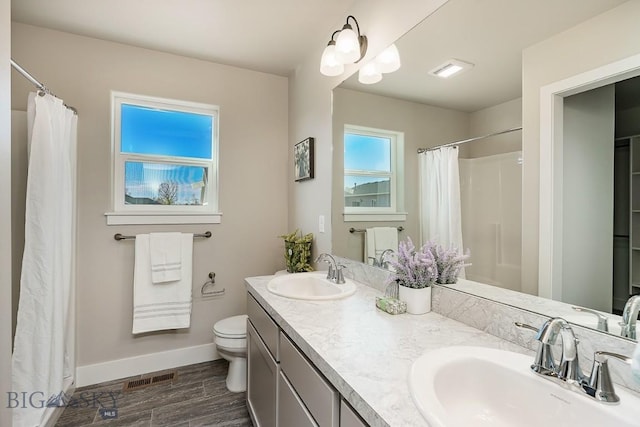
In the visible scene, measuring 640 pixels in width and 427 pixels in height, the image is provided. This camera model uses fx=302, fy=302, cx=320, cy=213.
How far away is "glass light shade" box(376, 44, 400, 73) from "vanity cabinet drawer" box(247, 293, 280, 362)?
1.34m

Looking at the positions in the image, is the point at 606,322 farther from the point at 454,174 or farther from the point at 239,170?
the point at 239,170

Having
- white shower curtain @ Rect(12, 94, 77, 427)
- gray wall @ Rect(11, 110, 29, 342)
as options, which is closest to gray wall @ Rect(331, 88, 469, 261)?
white shower curtain @ Rect(12, 94, 77, 427)

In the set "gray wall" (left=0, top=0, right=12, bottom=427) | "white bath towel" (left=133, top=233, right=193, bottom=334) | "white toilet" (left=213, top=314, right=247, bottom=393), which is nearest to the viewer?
"gray wall" (left=0, top=0, right=12, bottom=427)

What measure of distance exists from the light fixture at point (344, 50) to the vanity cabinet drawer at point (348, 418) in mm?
1594

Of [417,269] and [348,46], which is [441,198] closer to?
[417,269]

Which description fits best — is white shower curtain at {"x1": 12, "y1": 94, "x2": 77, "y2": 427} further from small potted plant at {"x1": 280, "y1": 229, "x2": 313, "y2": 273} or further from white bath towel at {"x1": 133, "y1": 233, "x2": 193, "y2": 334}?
small potted plant at {"x1": 280, "y1": 229, "x2": 313, "y2": 273}

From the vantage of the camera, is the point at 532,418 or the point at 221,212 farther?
the point at 221,212

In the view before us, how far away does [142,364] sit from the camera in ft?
7.50

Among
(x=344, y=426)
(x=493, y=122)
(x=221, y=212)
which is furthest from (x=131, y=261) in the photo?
(x=493, y=122)

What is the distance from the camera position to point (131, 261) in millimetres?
2283

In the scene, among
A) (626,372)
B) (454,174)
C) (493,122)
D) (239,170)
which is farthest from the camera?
→ (239,170)

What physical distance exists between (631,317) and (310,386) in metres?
0.84

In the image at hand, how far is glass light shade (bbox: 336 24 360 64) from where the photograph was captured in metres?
1.59

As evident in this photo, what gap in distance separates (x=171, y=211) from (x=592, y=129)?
251 cm
